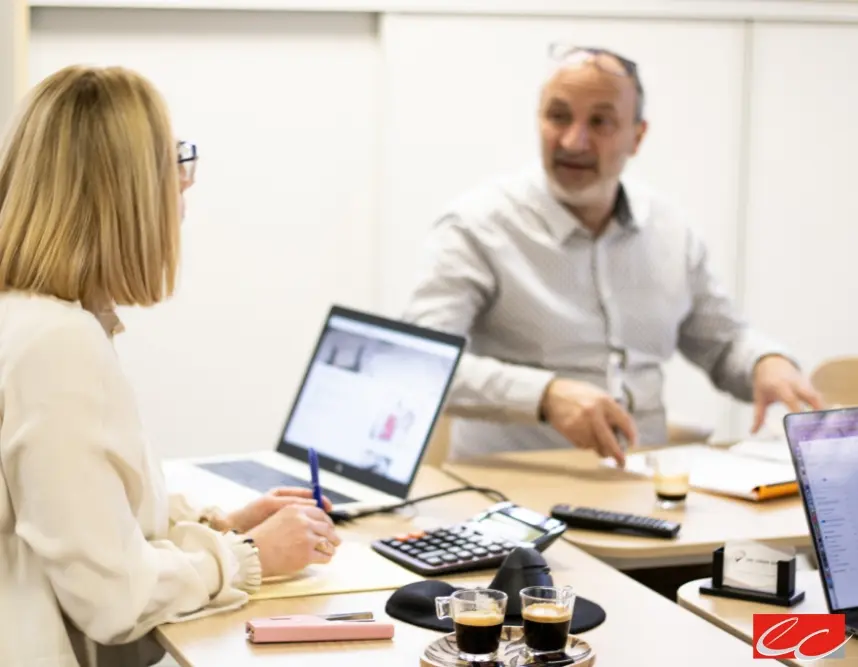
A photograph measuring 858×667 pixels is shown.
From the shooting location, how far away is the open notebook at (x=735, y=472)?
2.49 m

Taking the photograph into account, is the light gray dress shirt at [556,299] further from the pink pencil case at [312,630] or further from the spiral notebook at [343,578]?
the pink pencil case at [312,630]

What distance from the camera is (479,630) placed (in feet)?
5.08

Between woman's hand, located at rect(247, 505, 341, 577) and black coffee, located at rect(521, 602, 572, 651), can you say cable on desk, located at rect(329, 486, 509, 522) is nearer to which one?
woman's hand, located at rect(247, 505, 341, 577)

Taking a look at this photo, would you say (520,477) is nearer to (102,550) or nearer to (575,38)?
(102,550)

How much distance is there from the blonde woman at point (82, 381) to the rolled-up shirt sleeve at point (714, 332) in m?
1.75

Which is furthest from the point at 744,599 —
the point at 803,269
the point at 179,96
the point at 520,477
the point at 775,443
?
the point at 803,269

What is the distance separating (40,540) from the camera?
161 centimetres

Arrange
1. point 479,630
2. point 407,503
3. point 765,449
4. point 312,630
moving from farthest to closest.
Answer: point 765,449 < point 407,503 < point 312,630 < point 479,630

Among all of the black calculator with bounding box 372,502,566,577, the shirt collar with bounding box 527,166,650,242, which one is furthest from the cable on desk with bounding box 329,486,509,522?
the shirt collar with bounding box 527,166,650,242

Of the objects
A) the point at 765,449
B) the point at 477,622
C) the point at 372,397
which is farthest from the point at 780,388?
the point at 477,622

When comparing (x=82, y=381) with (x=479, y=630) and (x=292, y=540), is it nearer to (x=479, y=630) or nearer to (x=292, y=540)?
(x=292, y=540)

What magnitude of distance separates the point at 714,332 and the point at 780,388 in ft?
1.12

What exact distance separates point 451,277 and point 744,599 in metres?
1.33

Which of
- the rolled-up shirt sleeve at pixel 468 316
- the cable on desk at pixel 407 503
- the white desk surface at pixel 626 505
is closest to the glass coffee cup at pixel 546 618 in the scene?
the white desk surface at pixel 626 505
